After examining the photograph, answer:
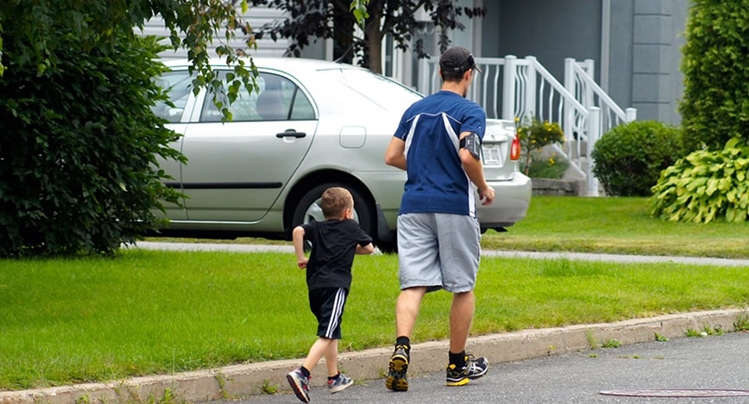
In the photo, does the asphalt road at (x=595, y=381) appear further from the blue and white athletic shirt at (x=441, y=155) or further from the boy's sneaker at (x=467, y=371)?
the blue and white athletic shirt at (x=441, y=155)

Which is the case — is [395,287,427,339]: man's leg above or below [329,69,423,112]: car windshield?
below

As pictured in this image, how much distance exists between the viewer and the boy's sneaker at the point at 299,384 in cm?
617

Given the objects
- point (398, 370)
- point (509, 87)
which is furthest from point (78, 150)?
point (509, 87)

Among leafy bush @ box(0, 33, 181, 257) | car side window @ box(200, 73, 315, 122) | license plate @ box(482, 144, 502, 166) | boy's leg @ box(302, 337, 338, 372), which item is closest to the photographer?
boy's leg @ box(302, 337, 338, 372)

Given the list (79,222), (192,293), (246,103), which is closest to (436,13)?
(246,103)

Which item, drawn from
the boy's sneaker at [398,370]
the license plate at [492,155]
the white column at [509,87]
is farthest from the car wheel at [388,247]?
the white column at [509,87]

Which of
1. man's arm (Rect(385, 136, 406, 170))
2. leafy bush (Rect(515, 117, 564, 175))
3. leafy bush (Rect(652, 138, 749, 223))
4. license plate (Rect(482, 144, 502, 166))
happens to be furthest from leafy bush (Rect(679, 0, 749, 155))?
man's arm (Rect(385, 136, 406, 170))

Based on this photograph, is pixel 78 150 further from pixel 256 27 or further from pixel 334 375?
pixel 256 27

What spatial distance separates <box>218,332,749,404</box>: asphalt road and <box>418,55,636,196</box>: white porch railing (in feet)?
38.2

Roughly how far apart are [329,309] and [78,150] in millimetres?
4325

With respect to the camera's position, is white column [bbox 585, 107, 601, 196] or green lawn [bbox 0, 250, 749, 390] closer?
green lawn [bbox 0, 250, 749, 390]

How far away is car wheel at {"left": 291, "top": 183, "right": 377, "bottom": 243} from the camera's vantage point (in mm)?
11344

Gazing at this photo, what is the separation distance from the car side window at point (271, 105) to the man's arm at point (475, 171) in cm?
503

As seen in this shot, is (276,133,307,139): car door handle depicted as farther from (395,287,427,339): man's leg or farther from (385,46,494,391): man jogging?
(395,287,427,339): man's leg
